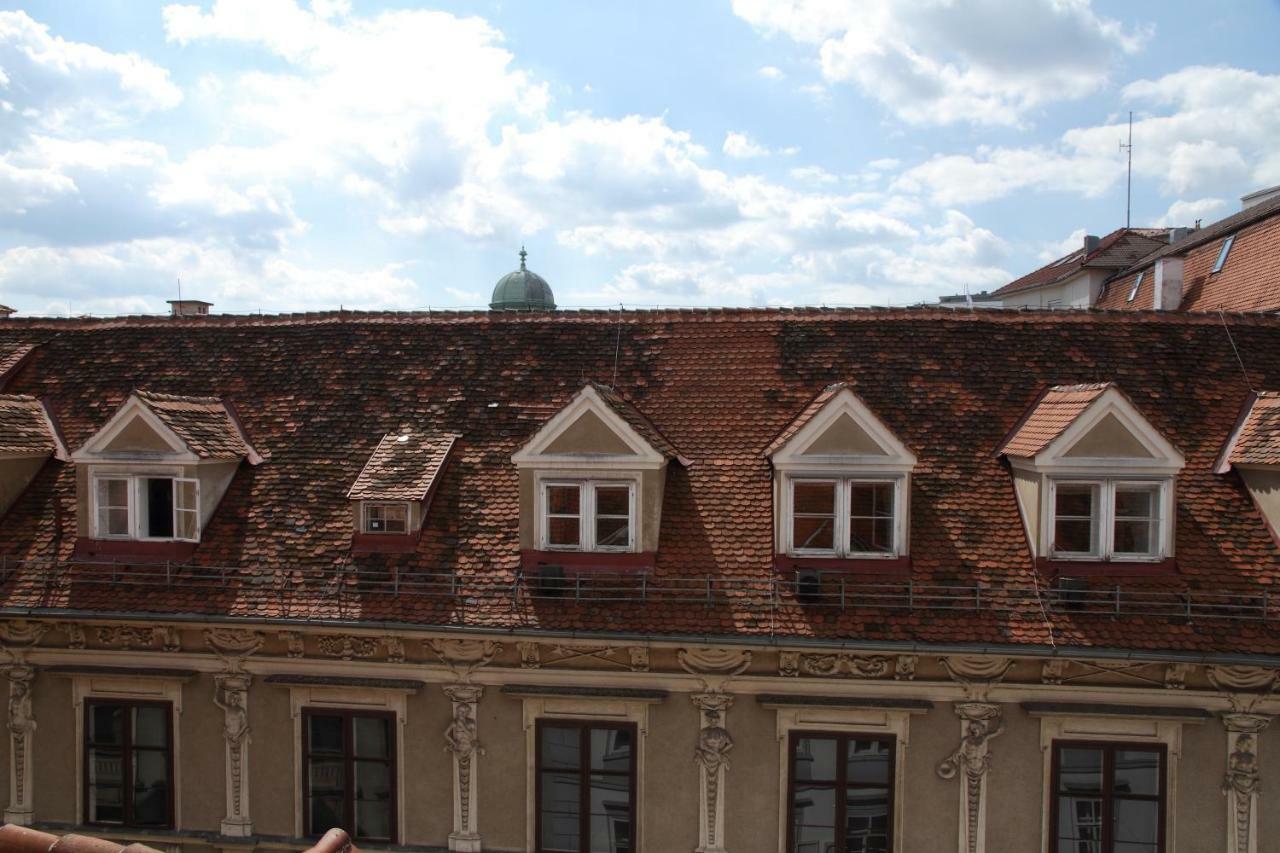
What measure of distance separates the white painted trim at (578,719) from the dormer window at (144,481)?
6.22 m

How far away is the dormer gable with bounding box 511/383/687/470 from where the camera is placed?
14.0 metres

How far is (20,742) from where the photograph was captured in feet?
48.3

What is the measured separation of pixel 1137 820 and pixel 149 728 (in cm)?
1478

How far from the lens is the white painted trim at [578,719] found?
1361 cm

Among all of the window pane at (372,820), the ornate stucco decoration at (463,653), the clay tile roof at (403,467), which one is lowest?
the window pane at (372,820)

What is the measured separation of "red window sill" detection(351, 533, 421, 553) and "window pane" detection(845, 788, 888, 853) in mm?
7479

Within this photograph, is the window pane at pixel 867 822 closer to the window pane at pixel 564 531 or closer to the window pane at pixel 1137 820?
the window pane at pixel 1137 820

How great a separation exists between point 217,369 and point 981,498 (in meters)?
14.1

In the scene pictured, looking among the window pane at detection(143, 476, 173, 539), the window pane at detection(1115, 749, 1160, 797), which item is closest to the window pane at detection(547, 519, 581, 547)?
the window pane at detection(143, 476, 173, 539)

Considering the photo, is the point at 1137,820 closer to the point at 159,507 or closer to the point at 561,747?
the point at 561,747

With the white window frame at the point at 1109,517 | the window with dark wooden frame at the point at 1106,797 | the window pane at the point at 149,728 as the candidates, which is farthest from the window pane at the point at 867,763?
the window pane at the point at 149,728

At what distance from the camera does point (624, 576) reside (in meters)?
13.9

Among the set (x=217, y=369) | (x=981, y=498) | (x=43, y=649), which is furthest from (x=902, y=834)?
(x=217, y=369)

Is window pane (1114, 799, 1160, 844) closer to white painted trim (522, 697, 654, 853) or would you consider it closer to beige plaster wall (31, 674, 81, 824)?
white painted trim (522, 697, 654, 853)
